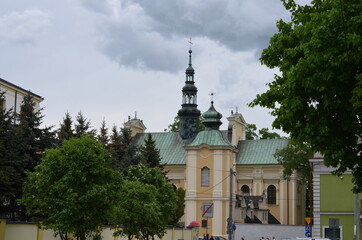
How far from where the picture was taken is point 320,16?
18.2 metres

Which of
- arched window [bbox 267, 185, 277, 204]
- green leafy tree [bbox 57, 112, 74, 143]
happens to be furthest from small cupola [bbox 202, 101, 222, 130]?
green leafy tree [bbox 57, 112, 74, 143]

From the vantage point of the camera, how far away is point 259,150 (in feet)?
295

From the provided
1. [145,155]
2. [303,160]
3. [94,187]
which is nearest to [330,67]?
[94,187]

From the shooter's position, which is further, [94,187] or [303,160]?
[303,160]

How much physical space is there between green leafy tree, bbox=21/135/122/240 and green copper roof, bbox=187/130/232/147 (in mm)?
55577

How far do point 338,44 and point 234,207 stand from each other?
6267 centimetres

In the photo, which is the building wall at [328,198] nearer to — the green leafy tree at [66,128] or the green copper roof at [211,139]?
the green leafy tree at [66,128]

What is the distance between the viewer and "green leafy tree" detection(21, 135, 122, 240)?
93.0 ft

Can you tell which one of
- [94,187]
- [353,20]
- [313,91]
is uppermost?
[353,20]

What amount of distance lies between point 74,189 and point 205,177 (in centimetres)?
5706

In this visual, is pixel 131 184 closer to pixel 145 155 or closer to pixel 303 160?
pixel 145 155

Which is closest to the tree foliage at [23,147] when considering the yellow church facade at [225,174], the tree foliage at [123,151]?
the tree foliage at [123,151]

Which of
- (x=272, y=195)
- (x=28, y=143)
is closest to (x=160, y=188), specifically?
(x=28, y=143)

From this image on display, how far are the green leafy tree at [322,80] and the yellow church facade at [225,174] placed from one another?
59.2m
